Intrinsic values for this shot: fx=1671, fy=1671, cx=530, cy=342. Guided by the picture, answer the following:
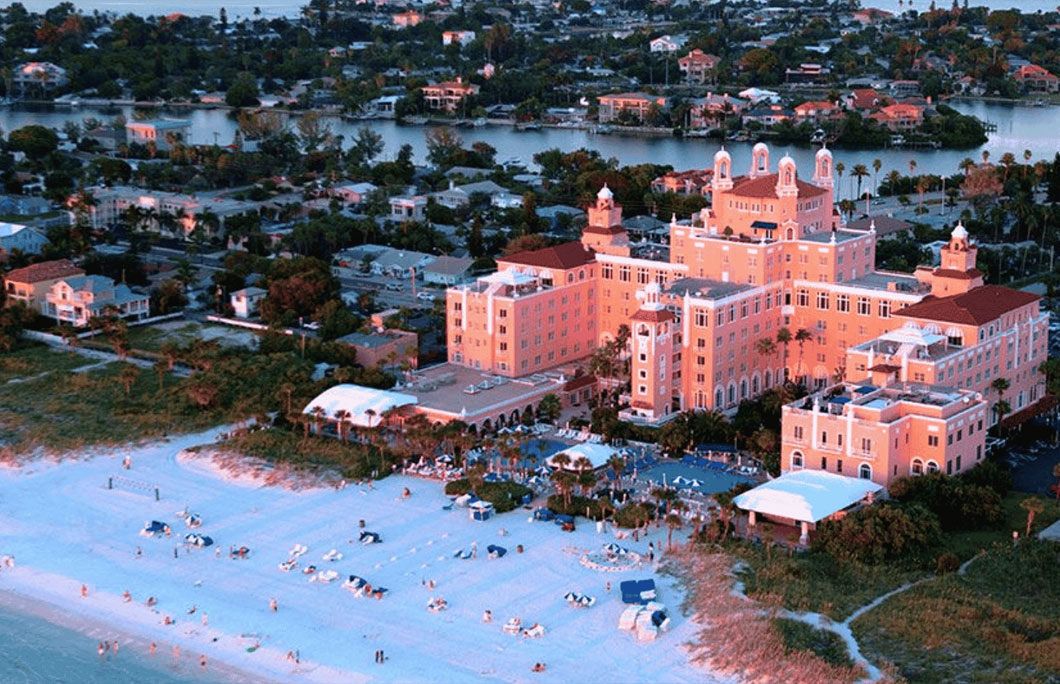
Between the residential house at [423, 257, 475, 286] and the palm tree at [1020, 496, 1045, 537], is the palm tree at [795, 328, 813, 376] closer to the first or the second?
the palm tree at [1020, 496, 1045, 537]

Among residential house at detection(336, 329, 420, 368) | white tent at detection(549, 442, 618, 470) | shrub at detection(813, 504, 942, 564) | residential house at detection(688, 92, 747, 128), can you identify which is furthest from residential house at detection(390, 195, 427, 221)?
shrub at detection(813, 504, 942, 564)

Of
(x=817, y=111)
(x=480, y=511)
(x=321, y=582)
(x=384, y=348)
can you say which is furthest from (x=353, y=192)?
(x=321, y=582)

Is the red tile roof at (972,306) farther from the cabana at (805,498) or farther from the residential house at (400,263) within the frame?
the residential house at (400,263)

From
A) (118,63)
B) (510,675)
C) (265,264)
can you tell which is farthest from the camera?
(118,63)

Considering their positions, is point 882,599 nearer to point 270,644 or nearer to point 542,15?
point 270,644

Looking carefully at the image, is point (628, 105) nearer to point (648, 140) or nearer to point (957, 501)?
point (648, 140)

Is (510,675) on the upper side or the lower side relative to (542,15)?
lower

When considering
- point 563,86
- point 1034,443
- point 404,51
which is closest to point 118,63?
point 404,51
